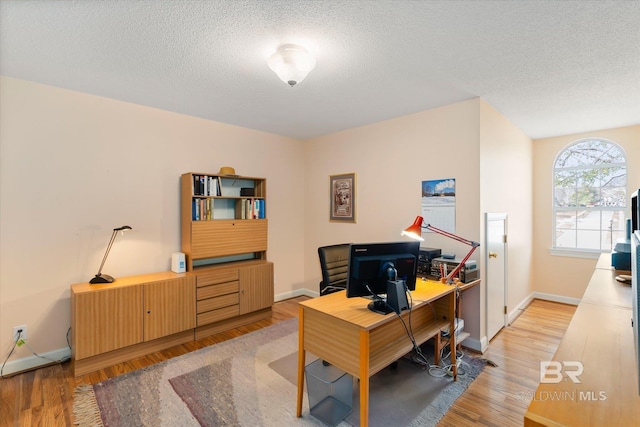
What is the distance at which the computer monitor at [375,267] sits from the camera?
1.91 meters

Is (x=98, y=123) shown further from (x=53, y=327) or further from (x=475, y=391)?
(x=475, y=391)

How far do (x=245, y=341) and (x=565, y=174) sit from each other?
208 inches

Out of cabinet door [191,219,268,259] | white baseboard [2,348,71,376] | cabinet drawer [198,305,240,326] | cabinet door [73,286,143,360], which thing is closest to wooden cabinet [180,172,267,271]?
cabinet door [191,219,268,259]

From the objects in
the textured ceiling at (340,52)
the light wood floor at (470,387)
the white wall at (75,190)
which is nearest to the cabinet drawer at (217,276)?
the white wall at (75,190)

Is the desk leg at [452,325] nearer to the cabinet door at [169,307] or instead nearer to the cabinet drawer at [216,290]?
the cabinet drawer at [216,290]

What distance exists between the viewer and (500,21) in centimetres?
176

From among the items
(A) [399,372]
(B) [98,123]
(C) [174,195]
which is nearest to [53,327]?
(C) [174,195]

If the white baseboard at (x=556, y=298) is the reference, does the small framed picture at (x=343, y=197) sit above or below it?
A: above

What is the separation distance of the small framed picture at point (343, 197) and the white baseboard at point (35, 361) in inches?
133

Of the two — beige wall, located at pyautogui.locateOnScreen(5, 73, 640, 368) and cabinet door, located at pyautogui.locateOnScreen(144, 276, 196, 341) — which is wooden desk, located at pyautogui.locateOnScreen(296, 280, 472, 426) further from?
cabinet door, located at pyautogui.locateOnScreen(144, 276, 196, 341)

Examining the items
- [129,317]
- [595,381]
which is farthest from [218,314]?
[595,381]

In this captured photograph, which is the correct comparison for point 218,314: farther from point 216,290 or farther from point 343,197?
point 343,197

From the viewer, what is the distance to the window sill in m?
4.28

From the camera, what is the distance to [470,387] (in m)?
2.37
